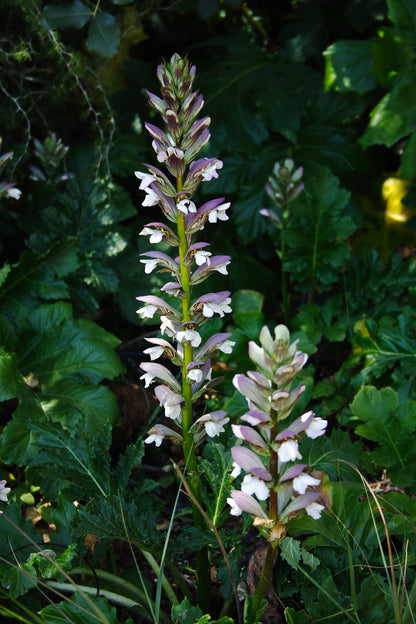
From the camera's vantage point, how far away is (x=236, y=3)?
3.08 m

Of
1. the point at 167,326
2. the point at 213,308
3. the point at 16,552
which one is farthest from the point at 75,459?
the point at 213,308

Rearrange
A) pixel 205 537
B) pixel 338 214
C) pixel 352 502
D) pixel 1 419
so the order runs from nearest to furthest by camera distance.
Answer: pixel 205 537 → pixel 352 502 → pixel 1 419 → pixel 338 214

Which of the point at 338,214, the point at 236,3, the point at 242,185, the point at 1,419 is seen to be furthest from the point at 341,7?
the point at 1,419

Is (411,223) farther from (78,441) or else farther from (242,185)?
(78,441)

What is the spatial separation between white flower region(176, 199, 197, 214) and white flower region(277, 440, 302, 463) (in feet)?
1.97

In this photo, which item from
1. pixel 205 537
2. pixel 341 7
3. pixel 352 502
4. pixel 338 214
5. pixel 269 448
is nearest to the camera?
pixel 269 448

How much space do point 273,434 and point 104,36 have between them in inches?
85.4

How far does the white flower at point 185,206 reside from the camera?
1.46 m

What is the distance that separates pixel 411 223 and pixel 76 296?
1789 mm

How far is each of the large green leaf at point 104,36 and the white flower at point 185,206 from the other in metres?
1.57

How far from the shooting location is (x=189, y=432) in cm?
159

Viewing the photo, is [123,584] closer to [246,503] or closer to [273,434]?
[246,503]

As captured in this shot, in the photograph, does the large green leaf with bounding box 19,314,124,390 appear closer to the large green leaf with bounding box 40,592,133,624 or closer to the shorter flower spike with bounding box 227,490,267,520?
the large green leaf with bounding box 40,592,133,624

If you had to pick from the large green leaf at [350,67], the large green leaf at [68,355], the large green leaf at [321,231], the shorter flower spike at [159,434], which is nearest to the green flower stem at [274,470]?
the shorter flower spike at [159,434]
